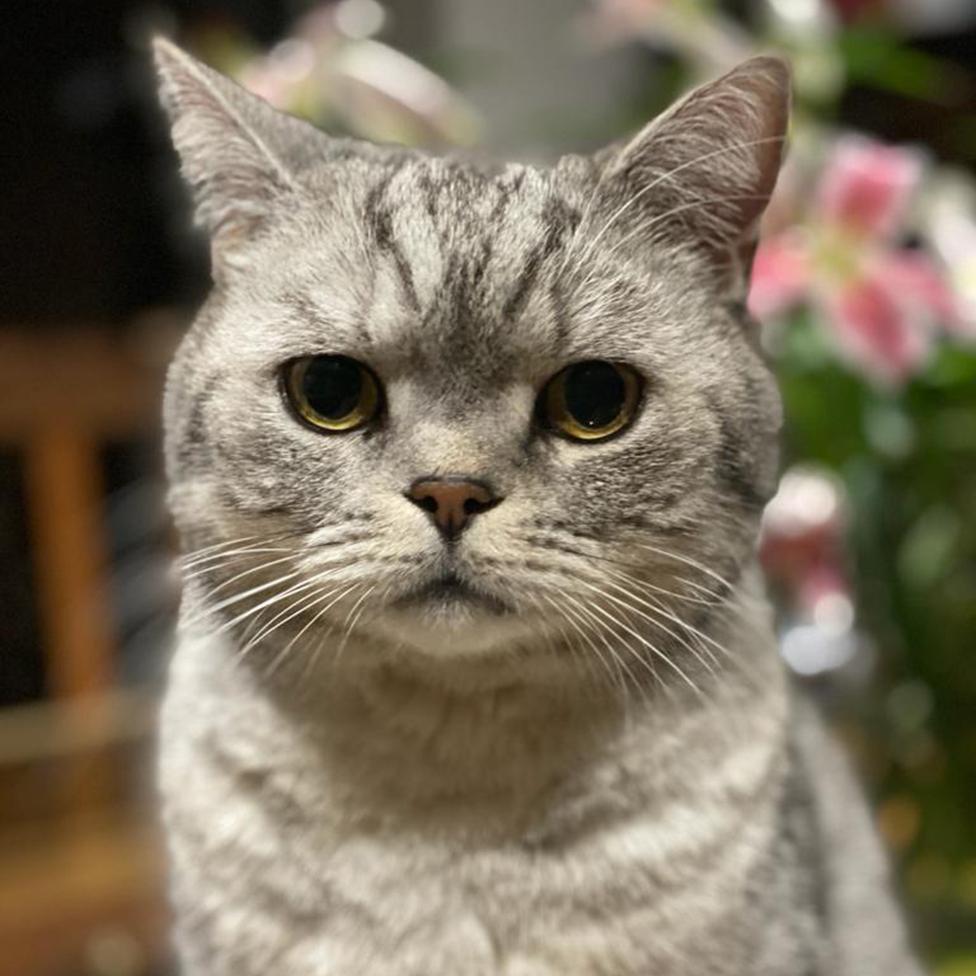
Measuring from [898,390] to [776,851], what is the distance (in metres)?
0.46

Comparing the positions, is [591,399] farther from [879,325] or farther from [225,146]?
[879,325]

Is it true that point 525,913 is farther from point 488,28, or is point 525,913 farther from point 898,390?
point 488,28

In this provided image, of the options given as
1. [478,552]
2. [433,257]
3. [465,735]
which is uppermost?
[433,257]

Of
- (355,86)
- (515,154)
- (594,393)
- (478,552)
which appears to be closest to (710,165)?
(594,393)

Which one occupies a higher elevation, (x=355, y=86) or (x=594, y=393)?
(x=355, y=86)

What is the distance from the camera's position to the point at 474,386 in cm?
63

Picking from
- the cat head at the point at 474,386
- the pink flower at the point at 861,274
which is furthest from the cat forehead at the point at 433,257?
the pink flower at the point at 861,274

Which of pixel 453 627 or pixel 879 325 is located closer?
pixel 453 627

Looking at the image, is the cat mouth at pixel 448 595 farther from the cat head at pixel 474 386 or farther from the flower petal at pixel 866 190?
the flower petal at pixel 866 190

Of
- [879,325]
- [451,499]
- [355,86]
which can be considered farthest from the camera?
[355,86]

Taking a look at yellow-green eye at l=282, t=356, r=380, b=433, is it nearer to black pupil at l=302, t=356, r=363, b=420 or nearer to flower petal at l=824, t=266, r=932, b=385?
black pupil at l=302, t=356, r=363, b=420

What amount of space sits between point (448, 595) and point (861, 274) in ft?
1.71

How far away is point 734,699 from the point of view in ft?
2.42

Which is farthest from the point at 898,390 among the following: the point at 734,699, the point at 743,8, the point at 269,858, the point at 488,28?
the point at 488,28
